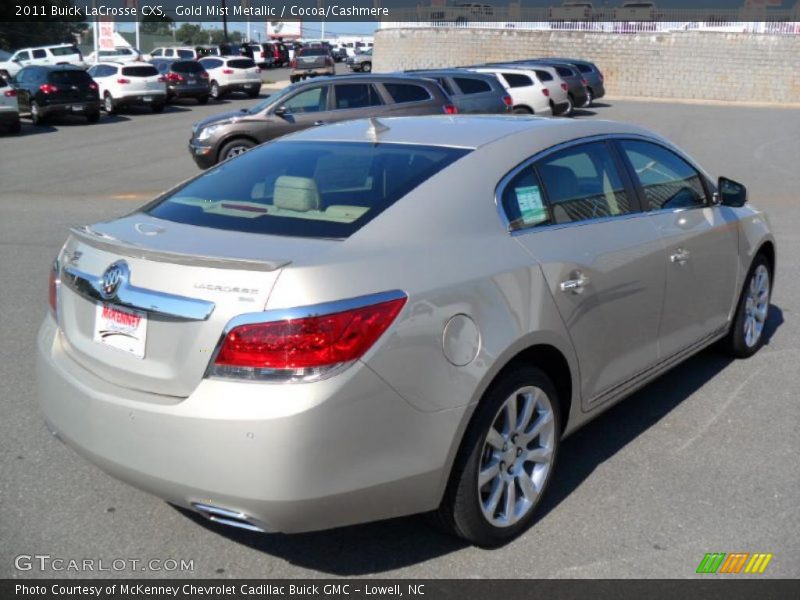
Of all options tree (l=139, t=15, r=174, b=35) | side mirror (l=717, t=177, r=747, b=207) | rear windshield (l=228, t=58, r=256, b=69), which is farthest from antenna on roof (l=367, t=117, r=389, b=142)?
tree (l=139, t=15, r=174, b=35)

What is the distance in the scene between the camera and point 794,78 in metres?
38.7

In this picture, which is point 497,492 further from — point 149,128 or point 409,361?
point 149,128

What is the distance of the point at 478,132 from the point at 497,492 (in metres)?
1.67

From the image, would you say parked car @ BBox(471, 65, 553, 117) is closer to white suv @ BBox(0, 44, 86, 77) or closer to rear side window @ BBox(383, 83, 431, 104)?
rear side window @ BBox(383, 83, 431, 104)

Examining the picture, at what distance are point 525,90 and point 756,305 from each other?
19.0m

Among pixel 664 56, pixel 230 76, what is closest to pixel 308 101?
pixel 230 76

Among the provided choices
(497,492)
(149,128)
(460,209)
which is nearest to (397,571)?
(497,492)

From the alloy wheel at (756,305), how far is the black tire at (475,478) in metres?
2.75

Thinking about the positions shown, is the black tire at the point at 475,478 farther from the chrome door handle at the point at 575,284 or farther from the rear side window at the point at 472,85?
the rear side window at the point at 472,85

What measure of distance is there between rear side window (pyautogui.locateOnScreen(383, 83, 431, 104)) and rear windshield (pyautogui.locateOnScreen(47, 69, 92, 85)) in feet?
48.6

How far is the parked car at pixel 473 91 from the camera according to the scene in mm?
19141

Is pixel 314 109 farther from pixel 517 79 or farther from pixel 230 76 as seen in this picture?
pixel 230 76
